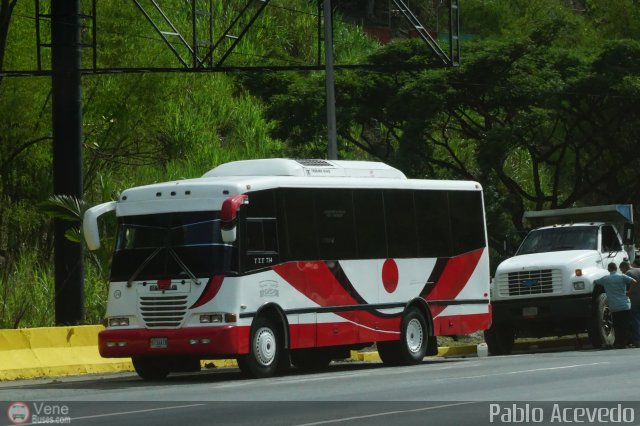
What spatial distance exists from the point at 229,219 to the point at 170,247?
1.16 meters

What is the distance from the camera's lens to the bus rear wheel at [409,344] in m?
24.0

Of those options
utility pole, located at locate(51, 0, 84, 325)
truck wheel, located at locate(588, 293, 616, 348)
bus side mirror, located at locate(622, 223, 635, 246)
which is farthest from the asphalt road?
bus side mirror, located at locate(622, 223, 635, 246)

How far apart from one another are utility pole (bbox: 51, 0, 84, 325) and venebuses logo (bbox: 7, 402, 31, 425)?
8192mm

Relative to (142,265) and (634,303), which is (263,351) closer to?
(142,265)

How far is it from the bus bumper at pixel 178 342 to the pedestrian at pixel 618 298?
9.35 meters

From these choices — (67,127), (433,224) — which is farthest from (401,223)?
(67,127)

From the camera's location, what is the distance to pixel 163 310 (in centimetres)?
2084

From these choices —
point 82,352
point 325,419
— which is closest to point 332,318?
point 82,352

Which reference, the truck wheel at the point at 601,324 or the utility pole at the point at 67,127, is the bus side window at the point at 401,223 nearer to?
the truck wheel at the point at 601,324

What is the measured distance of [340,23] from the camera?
245ft

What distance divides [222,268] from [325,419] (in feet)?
23.9

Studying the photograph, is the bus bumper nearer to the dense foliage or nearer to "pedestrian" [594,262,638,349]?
the dense foliage

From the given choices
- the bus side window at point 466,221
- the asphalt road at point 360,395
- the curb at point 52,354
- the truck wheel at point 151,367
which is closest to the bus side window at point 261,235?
the asphalt road at point 360,395

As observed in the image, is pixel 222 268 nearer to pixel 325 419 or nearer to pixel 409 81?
pixel 325 419
